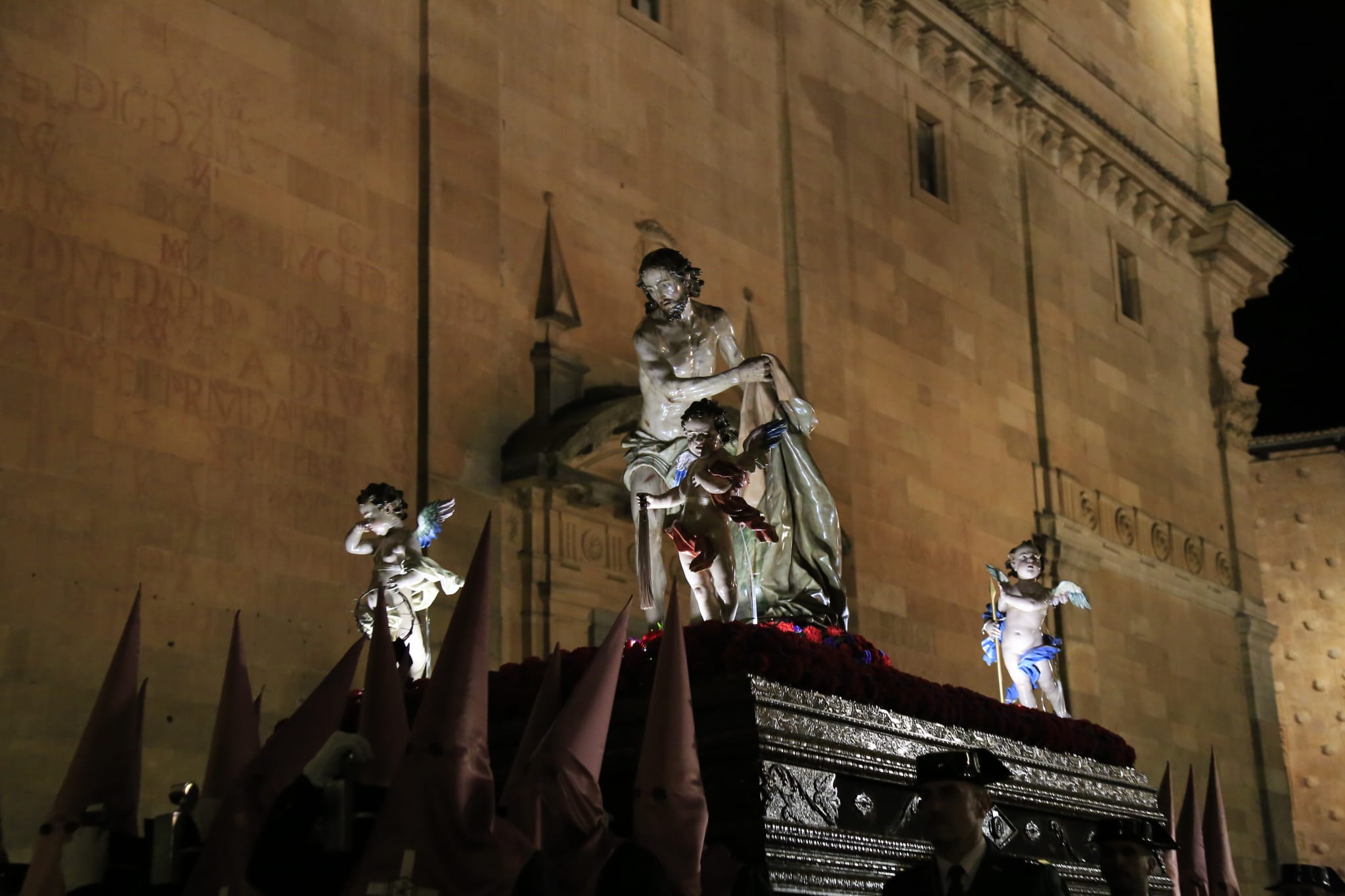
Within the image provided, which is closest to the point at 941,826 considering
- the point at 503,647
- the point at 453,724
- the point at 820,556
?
the point at 453,724

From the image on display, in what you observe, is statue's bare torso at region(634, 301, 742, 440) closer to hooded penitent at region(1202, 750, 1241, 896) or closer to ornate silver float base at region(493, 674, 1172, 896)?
ornate silver float base at region(493, 674, 1172, 896)

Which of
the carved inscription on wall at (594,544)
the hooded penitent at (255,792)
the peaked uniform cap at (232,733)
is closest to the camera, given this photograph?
the hooded penitent at (255,792)

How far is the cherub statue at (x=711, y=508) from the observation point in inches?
395

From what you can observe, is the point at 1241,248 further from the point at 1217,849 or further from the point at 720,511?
the point at 720,511

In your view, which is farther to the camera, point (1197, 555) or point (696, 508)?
point (1197, 555)

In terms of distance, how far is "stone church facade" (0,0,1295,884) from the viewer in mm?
11695

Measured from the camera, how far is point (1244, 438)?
2695cm

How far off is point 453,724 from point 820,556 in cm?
473

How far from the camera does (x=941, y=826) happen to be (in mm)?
5664

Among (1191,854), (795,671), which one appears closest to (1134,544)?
(1191,854)

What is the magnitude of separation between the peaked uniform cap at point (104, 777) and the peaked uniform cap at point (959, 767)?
317 cm

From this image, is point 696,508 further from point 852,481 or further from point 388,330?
point 852,481

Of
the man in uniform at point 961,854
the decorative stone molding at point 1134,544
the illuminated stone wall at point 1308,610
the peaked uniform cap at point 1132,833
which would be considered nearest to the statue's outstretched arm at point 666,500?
the peaked uniform cap at point 1132,833

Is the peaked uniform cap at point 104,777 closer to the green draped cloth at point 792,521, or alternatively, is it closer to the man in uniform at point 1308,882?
the green draped cloth at point 792,521
